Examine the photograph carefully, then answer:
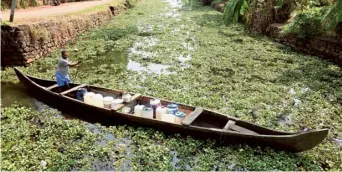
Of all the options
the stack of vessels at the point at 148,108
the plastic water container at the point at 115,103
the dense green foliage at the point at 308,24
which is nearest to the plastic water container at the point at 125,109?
the stack of vessels at the point at 148,108

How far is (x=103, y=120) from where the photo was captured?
27.7 ft

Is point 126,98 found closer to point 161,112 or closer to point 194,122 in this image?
point 161,112

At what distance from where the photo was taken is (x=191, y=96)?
32.6 feet

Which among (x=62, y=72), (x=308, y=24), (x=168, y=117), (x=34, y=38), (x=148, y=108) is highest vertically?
(x=308, y=24)

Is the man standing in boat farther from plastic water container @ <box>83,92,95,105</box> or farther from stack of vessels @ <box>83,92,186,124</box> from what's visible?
plastic water container @ <box>83,92,95,105</box>

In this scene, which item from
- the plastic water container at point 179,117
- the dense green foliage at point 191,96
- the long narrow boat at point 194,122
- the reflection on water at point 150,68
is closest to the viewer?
the long narrow boat at point 194,122

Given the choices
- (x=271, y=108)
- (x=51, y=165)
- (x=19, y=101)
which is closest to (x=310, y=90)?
(x=271, y=108)

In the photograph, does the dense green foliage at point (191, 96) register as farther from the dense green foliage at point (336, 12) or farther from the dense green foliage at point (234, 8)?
the dense green foliage at point (234, 8)

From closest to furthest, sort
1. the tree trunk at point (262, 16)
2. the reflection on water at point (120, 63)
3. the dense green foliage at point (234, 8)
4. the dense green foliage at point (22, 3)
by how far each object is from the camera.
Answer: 1. the dense green foliage at point (234, 8)
2. the reflection on water at point (120, 63)
3. the dense green foliage at point (22, 3)
4. the tree trunk at point (262, 16)

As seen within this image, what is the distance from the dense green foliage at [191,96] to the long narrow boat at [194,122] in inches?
8.3

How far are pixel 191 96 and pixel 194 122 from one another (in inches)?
83.4

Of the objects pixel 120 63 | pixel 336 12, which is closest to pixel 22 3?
pixel 120 63

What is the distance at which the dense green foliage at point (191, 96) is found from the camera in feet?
21.9

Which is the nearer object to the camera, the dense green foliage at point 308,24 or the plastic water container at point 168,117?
the plastic water container at point 168,117
